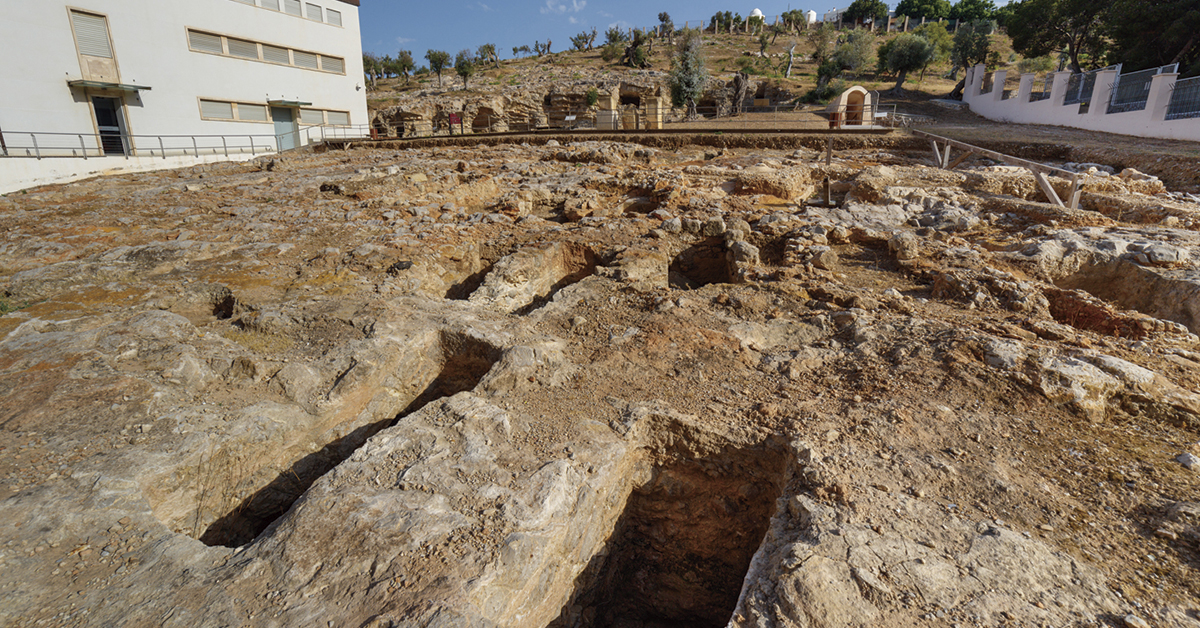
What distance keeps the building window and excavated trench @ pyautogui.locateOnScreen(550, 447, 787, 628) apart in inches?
1046

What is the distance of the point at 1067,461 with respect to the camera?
118 inches

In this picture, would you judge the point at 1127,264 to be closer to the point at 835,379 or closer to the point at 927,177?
the point at 835,379

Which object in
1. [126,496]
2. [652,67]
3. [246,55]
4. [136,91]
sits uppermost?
[652,67]

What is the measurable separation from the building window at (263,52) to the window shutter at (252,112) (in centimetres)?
196

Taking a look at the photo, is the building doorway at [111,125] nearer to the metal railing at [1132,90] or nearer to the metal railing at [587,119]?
the metal railing at [587,119]

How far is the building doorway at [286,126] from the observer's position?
2406 cm

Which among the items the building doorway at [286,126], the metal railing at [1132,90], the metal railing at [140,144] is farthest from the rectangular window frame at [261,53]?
the metal railing at [1132,90]

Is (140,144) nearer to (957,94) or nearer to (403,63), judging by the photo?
(403,63)

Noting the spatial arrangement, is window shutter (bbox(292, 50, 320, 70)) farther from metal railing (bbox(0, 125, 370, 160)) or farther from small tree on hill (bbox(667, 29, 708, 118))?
small tree on hill (bbox(667, 29, 708, 118))

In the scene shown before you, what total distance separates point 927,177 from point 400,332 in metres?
10.1

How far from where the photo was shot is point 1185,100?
1442cm

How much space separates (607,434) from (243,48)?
27.3 m

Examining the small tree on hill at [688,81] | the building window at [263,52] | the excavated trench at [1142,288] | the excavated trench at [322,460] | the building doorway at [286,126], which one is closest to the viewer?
the excavated trench at [322,460]

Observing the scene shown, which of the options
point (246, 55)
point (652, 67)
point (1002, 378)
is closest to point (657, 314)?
point (1002, 378)
